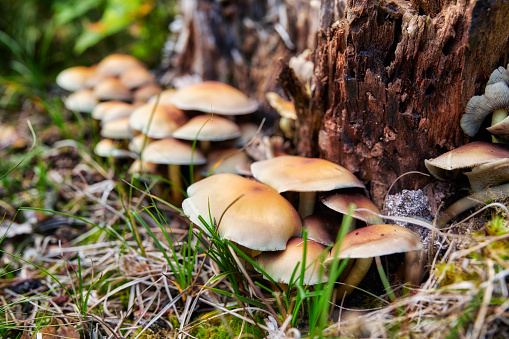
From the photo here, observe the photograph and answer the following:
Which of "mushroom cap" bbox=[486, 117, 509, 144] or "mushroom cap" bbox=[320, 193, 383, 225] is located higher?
"mushroom cap" bbox=[486, 117, 509, 144]

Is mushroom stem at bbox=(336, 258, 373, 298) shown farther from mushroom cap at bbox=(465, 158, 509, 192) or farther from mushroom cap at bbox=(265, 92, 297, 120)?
mushroom cap at bbox=(265, 92, 297, 120)

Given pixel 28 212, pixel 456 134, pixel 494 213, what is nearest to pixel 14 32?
pixel 28 212

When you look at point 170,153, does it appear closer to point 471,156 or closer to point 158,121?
point 158,121

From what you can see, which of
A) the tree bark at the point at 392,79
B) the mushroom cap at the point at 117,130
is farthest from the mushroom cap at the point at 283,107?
the mushroom cap at the point at 117,130

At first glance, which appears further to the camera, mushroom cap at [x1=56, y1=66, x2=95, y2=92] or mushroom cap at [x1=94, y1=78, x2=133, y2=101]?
mushroom cap at [x1=56, y1=66, x2=95, y2=92]

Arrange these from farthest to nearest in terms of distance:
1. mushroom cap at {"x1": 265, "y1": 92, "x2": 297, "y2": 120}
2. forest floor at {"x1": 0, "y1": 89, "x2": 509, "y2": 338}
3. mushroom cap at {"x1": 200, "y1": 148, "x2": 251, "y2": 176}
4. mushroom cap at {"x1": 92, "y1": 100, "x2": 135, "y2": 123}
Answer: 1. mushroom cap at {"x1": 92, "y1": 100, "x2": 135, "y2": 123}
2. mushroom cap at {"x1": 200, "y1": 148, "x2": 251, "y2": 176}
3. mushroom cap at {"x1": 265, "y1": 92, "x2": 297, "y2": 120}
4. forest floor at {"x1": 0, "y1": 89, "x2": 509, "y2": 338}

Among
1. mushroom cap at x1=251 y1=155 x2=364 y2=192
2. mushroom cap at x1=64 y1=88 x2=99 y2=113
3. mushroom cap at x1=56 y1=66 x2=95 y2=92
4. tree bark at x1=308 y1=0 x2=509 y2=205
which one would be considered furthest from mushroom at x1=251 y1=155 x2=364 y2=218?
mushroom cap at x1=56 y1=66 x2=95 y2=92

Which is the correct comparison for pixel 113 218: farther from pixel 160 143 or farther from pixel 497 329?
pixel 497 329

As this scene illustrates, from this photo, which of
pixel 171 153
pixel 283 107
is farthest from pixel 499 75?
pixel 171 153
